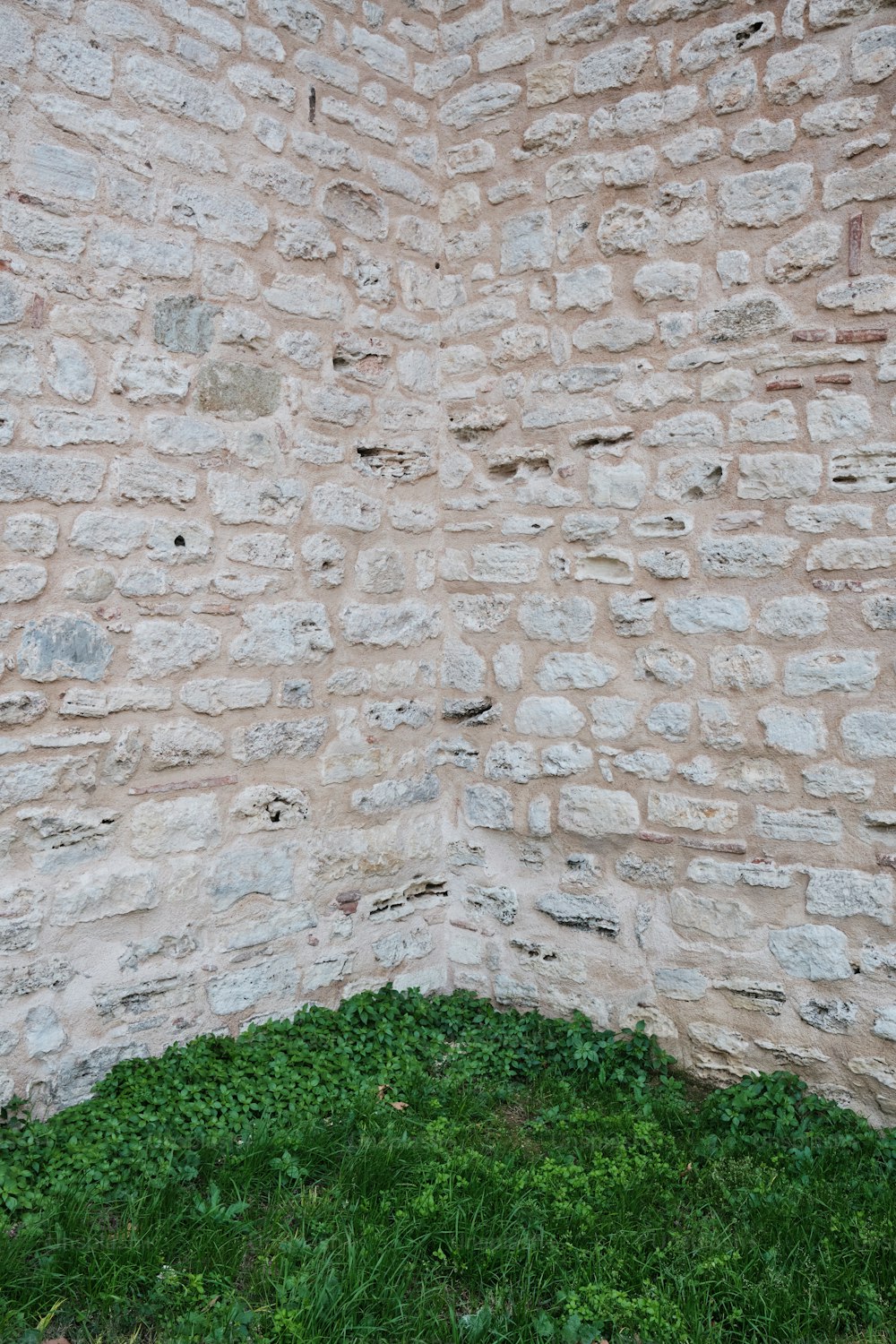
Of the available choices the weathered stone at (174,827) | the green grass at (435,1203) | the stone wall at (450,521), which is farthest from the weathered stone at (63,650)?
the green grass at (435,1203)

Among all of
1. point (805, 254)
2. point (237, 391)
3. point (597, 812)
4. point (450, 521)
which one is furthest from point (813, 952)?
point (237, 391)

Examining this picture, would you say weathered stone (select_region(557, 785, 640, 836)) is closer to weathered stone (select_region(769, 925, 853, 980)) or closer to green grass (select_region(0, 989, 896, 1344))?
weathered stone (select_region(769, 925, 853, 980))

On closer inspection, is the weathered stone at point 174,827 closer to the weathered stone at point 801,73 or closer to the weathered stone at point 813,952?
the weathered stone at point 813,952

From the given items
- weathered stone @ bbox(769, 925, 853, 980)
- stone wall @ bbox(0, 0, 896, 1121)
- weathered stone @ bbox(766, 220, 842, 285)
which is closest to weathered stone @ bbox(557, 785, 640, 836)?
stone wall @ bbox(0, 0, 896, 1121)

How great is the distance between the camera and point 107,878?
3.27 metres

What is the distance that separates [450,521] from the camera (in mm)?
4219

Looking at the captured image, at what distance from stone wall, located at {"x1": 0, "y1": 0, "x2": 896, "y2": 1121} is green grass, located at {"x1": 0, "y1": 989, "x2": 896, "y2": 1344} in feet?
0.89

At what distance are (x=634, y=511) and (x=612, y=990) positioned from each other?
72.4 inches

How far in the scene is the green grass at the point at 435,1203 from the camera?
2346mm

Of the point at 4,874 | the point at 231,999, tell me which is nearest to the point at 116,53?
the point at 4,874

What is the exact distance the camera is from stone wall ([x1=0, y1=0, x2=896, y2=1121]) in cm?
321

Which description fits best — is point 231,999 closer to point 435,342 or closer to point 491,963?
point 491,963

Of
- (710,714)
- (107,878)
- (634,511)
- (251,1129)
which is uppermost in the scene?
A: (634,511)

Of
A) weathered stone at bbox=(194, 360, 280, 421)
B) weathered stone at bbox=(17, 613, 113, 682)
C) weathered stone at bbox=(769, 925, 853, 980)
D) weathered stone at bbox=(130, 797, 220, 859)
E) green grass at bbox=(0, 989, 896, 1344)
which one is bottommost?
green grass at bbox=(0, 989, 896, 1344)
